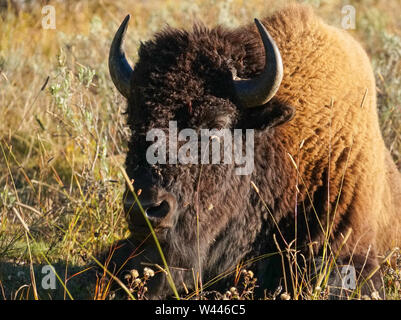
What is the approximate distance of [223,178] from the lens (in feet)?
13.5

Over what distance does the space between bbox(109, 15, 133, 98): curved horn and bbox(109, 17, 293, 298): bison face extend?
0.70 feet

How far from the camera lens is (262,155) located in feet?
14.0

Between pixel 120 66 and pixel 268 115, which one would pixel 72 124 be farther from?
pixel 268 115

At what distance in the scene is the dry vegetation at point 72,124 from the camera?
4.89 metres

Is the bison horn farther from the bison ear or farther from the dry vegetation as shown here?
the dry vegetation

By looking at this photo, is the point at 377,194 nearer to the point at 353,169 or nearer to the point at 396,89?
the point at 353,169

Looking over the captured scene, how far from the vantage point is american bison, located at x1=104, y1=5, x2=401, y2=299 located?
395 centimetres

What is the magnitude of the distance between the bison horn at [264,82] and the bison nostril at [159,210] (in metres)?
0.87

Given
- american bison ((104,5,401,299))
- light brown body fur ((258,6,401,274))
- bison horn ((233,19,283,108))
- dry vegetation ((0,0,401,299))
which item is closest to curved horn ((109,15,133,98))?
american bison ((104,5,401,299))

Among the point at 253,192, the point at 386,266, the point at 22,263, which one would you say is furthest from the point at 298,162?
the point at 22,263

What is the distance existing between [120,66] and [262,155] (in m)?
1.18

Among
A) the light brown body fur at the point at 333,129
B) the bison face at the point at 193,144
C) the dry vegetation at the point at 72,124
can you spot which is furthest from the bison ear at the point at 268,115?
the dry vegetation at the point at 72,124

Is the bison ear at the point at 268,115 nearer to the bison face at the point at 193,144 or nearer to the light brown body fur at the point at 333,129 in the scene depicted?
the bison face at the point at 193,144
